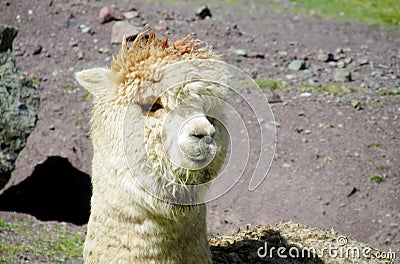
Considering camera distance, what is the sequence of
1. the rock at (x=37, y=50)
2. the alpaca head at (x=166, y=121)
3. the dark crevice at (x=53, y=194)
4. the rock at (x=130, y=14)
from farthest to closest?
the rock at (x=130, y=14) < the rock at (x=37, y=50) < the dark crevice at (x=53, y=194) < the alpaca head at (x=166, y=121)

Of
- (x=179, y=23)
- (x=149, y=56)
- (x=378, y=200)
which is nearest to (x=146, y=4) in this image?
(x=179, y=23)

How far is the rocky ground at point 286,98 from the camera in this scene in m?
8.16

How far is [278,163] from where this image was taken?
9.09 m

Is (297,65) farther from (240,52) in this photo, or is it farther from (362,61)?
(362,61)

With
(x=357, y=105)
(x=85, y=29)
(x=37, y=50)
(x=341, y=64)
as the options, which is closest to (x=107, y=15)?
(x=85, y=29)

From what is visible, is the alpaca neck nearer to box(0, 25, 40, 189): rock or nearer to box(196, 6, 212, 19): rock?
box(0, 25, 40, 189): rock

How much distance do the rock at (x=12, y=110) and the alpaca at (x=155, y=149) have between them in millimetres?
4154

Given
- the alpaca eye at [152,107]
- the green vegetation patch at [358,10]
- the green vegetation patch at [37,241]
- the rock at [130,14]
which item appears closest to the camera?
the alpaca eye at [152,107]

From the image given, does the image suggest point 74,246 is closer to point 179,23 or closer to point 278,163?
point 278,163

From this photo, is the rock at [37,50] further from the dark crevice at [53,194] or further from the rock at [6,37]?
the dark crevice at [53,194]

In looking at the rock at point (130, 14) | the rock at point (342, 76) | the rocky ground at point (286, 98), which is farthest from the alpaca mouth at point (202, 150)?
the rock at point (130, 14)

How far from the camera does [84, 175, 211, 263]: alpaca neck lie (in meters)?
3.66

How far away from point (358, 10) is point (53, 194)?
11.3m

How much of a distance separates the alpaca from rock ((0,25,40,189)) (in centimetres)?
415
